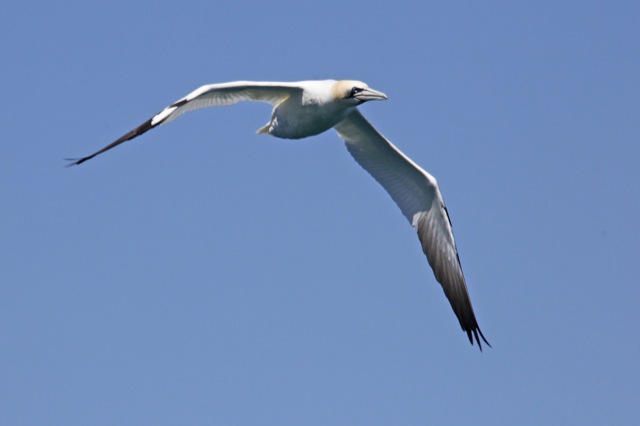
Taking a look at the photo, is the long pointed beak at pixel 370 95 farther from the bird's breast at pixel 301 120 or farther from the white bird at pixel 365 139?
the bird's breast at pixel 301 120

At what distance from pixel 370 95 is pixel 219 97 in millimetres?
2758

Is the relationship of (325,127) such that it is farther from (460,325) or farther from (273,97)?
(460,325)

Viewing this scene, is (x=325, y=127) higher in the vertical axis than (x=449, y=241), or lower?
higher

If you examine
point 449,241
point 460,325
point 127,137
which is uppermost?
point 127,137

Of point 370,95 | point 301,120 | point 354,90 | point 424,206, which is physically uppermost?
point 354,90

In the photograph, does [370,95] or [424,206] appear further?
[424,206]

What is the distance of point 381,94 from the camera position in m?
18.6

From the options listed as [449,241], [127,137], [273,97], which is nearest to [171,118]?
[127,137]

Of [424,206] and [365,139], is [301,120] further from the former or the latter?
[424,206]

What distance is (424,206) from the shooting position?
2270 centimetres

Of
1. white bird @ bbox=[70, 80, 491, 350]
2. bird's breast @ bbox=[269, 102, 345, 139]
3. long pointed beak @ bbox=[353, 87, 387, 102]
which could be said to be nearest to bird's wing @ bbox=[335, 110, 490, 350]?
white bird @ bbox=[70, 80, 491, 350]

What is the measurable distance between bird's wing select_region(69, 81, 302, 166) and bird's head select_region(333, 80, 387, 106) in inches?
31.3

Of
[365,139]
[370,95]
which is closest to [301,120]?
[370,95]

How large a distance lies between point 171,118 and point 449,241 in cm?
751
